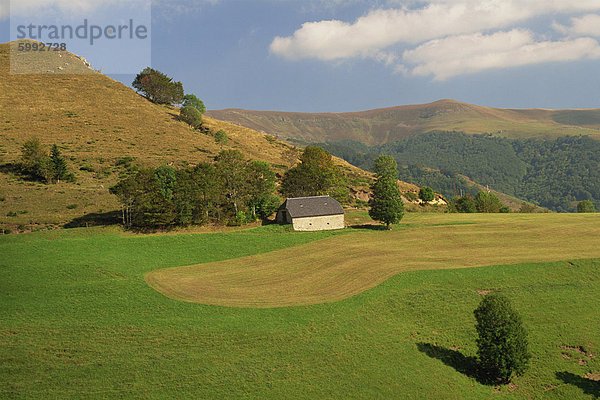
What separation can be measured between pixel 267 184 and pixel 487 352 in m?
48.6

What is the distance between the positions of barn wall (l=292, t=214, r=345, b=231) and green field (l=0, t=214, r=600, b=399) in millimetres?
10845

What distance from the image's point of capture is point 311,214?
2414 inches

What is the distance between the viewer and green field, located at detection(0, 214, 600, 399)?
77.5 feet

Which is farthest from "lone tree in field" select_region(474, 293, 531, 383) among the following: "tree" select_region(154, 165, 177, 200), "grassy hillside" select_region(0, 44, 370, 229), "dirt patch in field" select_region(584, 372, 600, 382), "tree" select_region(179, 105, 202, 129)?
"tree" select_region(179, 105, 202, 129)

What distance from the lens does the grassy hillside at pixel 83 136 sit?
65.0 metres

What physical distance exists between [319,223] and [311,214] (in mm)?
2098

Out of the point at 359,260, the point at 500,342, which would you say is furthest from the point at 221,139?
the point at 500,342

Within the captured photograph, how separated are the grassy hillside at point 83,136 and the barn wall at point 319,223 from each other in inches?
1295

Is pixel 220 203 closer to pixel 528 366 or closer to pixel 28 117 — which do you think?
pixel 528 366

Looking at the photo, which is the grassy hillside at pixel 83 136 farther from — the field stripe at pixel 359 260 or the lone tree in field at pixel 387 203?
the lone tree in field at pixel 387 203

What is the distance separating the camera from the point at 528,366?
27.0m

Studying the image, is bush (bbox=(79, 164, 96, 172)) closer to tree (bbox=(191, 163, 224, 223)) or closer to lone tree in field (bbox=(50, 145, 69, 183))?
lone tree in field (bbox=(50, 145, 69, 183))

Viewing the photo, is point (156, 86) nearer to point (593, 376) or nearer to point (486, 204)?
point (486, 204)

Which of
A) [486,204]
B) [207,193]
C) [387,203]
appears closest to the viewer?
[207,193]
